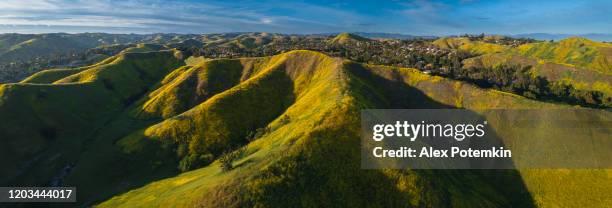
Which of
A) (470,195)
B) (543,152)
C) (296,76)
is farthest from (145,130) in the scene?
(543,152)

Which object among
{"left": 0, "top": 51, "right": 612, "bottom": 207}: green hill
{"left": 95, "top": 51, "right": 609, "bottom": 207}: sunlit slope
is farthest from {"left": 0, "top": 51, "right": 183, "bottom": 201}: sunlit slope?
{"left": 95, "top": 51, "right": 609, "bottom": 207}: sunlit slope

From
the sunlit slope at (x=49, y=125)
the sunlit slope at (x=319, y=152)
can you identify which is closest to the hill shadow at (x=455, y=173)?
the sunlit slope at (x=319, y=152)

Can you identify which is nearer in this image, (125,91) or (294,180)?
(294,180)

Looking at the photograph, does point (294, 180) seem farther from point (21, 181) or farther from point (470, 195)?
point (21, 181)

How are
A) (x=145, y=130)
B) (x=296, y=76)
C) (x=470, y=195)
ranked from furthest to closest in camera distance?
(x=296, y=76) < (x=145, y=130) < (x=470, y=195)

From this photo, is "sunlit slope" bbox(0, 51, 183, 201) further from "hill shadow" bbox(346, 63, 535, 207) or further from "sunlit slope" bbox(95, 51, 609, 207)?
"hill shadow" bbox(346, 63, 535, 207)

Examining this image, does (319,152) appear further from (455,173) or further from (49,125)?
(49,125)

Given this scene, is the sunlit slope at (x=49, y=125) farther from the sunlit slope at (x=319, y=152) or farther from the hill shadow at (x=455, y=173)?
the hill shadow at (x=455, y=173)
